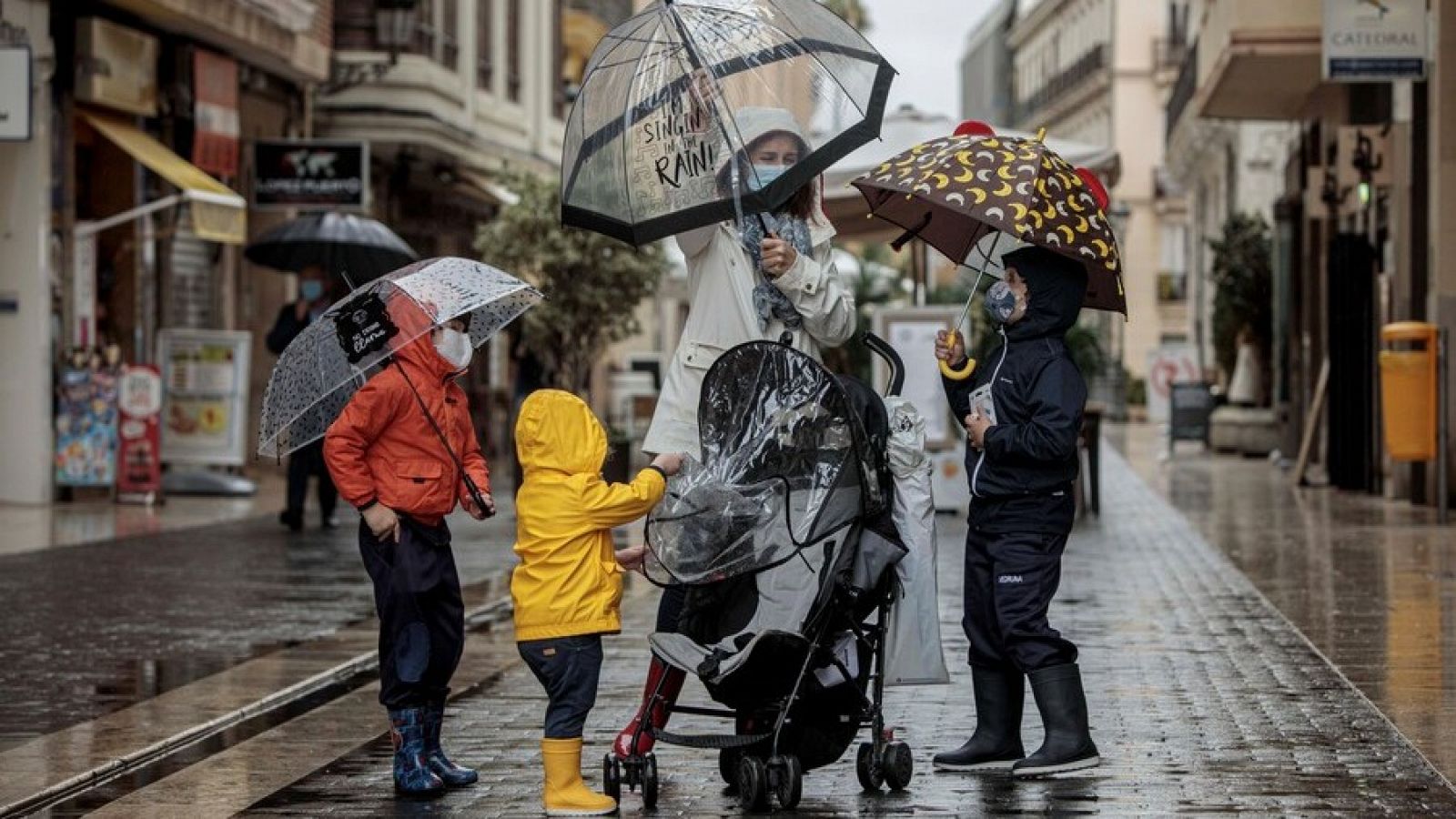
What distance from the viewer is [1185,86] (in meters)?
48.3

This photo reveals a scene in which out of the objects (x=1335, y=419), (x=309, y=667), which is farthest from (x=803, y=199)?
(x=1335, y=419)

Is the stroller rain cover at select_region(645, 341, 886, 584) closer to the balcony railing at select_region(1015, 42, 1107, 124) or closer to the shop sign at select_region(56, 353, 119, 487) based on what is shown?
the shop sign at select_region(56, 353, 119, 487)

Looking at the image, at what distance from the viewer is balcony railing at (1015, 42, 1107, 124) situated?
90.2m

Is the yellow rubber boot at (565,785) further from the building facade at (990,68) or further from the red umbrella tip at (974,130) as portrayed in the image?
the building facade at (990,68)

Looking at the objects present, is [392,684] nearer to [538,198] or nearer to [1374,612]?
[1374,612]

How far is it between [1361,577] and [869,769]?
7.74m

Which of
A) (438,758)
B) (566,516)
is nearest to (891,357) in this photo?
(566,516)

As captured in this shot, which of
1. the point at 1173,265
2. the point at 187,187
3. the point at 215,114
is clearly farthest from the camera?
the point at 1173,265

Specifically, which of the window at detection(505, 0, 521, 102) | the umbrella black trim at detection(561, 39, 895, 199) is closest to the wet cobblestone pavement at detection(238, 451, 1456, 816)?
the umbrella black trim at detection(561, 39, 895, 199)

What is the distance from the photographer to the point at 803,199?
7.66 metres

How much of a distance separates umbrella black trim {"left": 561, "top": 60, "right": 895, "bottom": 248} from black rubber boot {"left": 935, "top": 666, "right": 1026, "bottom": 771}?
5.32 ft

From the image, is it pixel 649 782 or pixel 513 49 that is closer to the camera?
pixel 649 782

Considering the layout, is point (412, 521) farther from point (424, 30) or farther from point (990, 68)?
point (990, 68)

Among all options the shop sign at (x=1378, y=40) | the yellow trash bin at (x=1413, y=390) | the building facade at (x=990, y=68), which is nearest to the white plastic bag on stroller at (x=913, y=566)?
the yellow trash bin at (x=1413, y=390)
